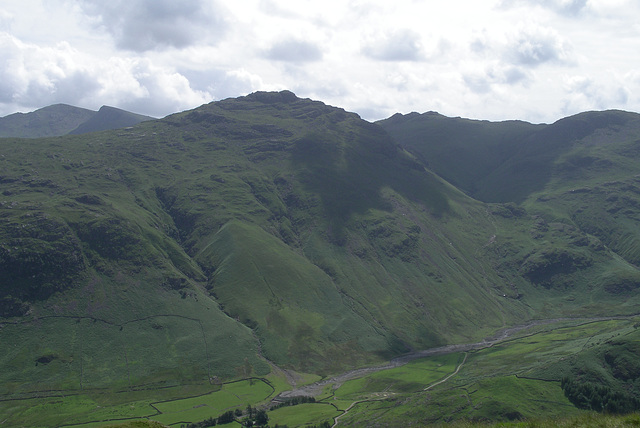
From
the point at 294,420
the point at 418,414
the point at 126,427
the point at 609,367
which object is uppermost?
the point at 126,427

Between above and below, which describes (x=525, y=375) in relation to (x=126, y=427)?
below

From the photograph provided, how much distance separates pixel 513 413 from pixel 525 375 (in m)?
40.1

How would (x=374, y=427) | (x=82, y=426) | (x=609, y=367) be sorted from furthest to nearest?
(x=82, y=426), (x=609, y=367), (x=374, y=427)

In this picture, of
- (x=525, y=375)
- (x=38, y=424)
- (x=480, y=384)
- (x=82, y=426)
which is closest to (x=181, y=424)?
(x=82, y=426)

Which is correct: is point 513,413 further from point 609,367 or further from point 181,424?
point 181,424

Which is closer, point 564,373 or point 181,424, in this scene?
point 564,373

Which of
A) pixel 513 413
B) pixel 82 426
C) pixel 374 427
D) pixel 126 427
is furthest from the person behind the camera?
pixel 82 426

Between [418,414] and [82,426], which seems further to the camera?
[82,426]

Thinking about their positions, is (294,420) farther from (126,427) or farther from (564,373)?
(126,427)

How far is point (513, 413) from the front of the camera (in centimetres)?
15138

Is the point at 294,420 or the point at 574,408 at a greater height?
the point at 574,408

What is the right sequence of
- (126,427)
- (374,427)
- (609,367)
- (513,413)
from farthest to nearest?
(609,367), (374,427), (513,413), (126,427)

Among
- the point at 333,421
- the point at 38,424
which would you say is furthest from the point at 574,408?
the point at 38,424

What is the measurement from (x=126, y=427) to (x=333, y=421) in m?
151
